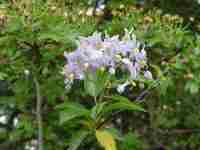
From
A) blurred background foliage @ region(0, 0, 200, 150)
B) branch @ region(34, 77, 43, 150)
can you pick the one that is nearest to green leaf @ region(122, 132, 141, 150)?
blurred background foliage @ region(0, 0, 200, 150)

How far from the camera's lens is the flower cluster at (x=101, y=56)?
2572 mm

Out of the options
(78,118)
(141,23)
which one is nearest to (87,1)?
(141,23)

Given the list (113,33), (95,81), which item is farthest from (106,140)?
(113,33)

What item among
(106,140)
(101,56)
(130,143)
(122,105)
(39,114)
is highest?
(101,56)

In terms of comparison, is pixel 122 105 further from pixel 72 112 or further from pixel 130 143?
pixel 130 143

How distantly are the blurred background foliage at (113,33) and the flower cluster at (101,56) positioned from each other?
0.21 meters

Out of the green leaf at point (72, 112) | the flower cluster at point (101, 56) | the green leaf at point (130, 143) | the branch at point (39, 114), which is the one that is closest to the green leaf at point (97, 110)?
the green leaf at point (72, 112)

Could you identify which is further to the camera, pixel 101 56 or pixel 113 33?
pixel 113 33

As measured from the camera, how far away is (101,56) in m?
2.56

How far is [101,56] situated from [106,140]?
0.34 metres

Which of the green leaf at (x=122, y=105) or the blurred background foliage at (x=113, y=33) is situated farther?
the blurred background foliage at (x=113, y=33)

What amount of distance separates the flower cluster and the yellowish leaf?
24 cm

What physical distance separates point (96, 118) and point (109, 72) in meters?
0.21

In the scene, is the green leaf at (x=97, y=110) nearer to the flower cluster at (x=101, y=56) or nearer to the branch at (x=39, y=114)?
the flower cluster at (x=101, y=56)
